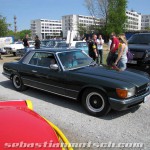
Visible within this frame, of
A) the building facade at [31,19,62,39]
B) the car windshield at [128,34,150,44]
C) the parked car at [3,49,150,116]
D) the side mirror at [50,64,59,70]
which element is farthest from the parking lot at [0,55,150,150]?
the building facade at [31,19,62,39]

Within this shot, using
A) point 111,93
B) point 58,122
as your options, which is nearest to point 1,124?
→ point 58,122

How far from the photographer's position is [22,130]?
2.23 metres

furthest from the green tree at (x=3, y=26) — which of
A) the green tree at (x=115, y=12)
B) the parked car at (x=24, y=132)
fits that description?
the parked car at (x=24, y=132)

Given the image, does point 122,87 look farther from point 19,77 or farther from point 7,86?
point 7,86

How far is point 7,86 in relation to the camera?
7617 millimetres

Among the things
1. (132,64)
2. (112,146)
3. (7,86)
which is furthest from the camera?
(132,64)

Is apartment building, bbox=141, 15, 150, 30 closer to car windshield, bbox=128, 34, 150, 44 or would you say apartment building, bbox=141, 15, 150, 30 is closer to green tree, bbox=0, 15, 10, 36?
green tree, bbox=0, 15, 10, 36

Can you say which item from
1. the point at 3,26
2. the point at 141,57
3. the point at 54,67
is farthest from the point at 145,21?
the point at 54,67

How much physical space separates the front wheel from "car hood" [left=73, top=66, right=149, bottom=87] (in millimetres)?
408

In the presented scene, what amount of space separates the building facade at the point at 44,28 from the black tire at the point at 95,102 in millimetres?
159820

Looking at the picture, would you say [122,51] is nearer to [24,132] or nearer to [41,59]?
[41,59]

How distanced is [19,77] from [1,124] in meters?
4.60

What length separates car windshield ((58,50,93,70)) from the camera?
217 inches

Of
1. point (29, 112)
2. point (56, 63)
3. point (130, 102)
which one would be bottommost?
point (130, 102)
